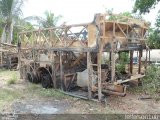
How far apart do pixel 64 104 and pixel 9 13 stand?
808 inches

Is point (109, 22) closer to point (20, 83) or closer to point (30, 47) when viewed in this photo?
point (30, 47)

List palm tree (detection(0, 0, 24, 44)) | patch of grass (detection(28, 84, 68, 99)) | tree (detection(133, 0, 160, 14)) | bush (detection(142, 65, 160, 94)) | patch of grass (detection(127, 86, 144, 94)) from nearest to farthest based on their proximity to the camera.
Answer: tree (detection(133, 0, 160, 14)) < patch of grass (detection(28, 84, 68, 99)) < bush (detection(142, 65, 160, 94)) < patch of grass (detection(127, 86, 144, 94)) < palm tree (detection(0, 0, 24, 44))

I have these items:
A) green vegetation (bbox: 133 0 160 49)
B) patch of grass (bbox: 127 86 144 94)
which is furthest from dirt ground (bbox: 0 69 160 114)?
green vegetation (bbox: 133 0 160 49)

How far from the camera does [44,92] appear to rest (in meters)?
12.4

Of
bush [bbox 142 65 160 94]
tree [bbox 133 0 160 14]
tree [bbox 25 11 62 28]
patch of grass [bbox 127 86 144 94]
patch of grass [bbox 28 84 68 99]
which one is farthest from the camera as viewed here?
tree [bbox 25 11 62 28]

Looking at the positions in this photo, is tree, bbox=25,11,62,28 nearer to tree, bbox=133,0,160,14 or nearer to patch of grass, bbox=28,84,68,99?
patch of grass, bbox=28,84,68,99

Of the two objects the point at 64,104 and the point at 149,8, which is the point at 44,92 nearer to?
the point at 64,104

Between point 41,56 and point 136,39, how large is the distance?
5.28 meters

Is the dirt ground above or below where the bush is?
below

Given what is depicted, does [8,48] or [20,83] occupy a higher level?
[8,48]

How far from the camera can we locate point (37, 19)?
3094 centimetres

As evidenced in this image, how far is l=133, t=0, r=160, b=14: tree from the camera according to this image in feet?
33.1

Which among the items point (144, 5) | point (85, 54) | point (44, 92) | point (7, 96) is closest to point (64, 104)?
point (44, 92)

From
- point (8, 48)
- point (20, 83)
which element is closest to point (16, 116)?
point (20, 83)
